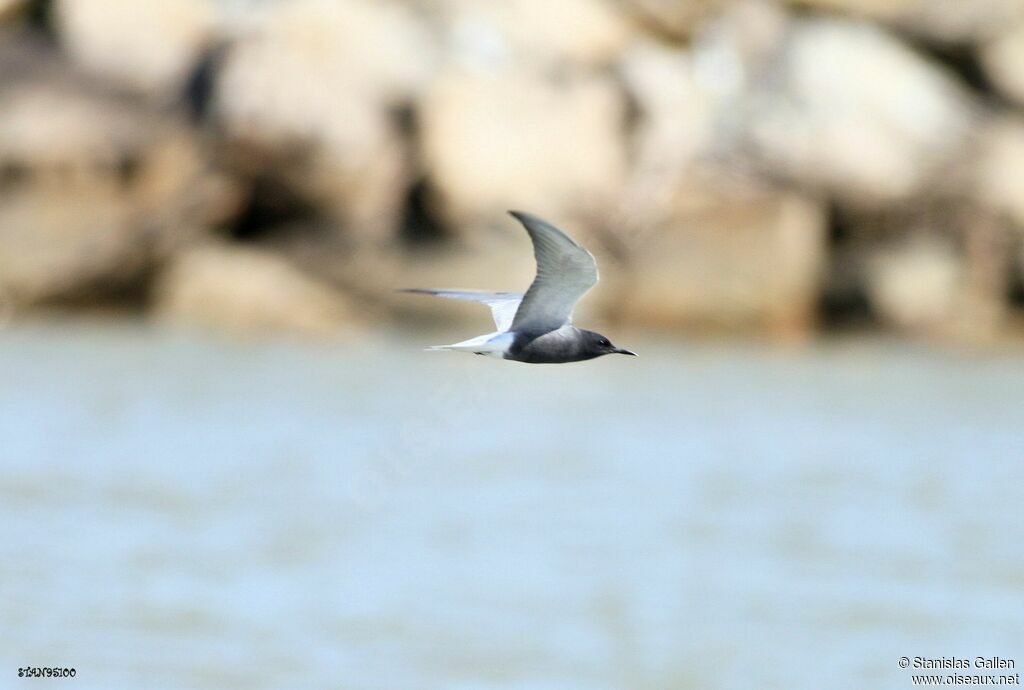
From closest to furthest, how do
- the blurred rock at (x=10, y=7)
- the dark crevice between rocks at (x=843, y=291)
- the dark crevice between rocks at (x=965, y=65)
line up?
the blurred rock at (x=10, y=7) → the dark crevice between rocks at (x=843, y=291) → the dark crevice between rocks at (x=965, y=65)

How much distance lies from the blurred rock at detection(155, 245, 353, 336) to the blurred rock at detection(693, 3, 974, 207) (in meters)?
5.02

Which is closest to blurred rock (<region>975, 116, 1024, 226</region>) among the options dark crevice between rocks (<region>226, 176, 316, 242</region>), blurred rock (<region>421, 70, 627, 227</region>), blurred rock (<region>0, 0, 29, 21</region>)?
blurred rock (<region>421, 70, 627, 227</region>)

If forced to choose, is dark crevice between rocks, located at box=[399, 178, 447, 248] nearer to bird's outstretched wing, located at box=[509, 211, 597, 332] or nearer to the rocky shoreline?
the rocky shoreline

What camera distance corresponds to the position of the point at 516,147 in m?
20.2

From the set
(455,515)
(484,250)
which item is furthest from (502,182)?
(455,515)

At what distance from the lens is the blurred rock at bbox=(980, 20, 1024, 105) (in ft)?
74.8

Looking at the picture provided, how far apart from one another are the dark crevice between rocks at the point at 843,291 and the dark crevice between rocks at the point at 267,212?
622cm

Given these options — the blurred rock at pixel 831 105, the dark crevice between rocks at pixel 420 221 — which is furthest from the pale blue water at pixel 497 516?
the blurred rock at pixel 831 105

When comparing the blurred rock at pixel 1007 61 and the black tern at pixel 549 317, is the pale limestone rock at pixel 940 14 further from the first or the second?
the black tern at pixel 549 317

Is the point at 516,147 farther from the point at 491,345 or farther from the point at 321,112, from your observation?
the point at 491,345

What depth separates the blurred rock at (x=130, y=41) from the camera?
68.3 ft

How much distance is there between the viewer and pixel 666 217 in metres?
20.1

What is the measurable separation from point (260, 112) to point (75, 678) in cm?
1106

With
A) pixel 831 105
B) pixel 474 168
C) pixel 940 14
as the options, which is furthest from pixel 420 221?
pixel 940 14
